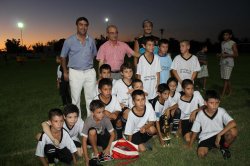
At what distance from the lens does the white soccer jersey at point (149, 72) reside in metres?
6.64

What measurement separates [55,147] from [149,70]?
295cm

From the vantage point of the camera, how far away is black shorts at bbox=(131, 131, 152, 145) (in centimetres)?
549

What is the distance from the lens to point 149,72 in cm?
664

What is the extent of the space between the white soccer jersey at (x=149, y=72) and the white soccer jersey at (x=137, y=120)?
1196mm

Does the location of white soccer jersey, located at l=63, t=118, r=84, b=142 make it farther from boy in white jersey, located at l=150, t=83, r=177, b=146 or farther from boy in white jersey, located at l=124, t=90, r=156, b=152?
boy in white jersey, located at l=150, t=83, r=177, b=146

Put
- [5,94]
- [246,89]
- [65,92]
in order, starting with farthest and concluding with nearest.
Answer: [5,94] < [246,89] < [65,92]

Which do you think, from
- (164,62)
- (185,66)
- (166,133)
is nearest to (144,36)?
(164,62)

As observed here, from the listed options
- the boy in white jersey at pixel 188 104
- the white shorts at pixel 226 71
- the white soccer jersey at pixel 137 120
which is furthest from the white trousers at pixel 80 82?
the white shorts at pixel 226 71

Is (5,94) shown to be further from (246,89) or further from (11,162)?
(246,89)

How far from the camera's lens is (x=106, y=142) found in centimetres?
536

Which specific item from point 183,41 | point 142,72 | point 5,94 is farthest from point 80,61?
point 5,94

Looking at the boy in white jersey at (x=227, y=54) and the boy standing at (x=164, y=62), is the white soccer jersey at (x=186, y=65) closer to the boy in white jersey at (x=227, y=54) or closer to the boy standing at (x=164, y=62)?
the boy standing at (x=164, y=62)

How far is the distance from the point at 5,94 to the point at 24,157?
8.12 m

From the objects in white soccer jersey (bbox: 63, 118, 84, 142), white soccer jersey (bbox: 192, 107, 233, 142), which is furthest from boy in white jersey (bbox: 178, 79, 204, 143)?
white soccer jersey (bbox: 63, 118, 84, 142)
